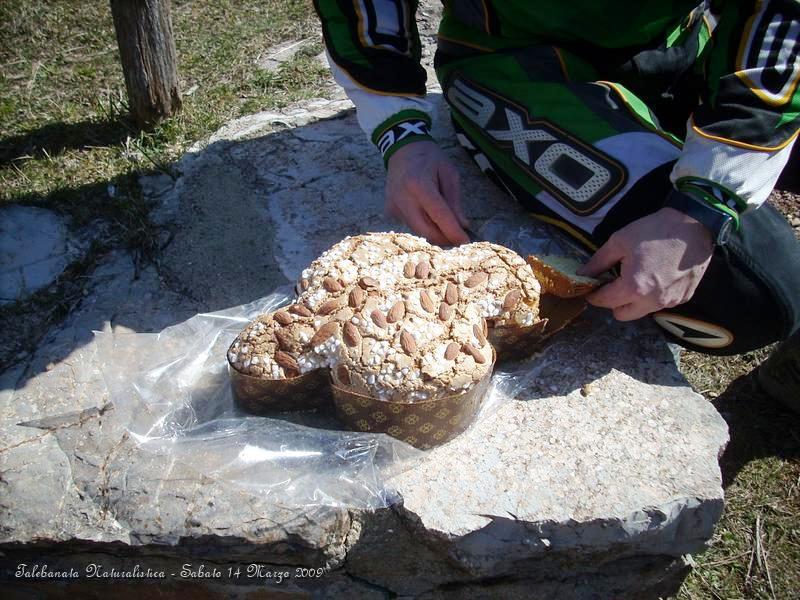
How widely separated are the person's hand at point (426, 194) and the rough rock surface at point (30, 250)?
90 cm

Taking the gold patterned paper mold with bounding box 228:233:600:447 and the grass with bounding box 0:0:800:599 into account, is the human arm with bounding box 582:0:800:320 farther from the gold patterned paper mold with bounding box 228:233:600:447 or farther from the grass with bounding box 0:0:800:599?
the grass with bounding box 0:0:800:599

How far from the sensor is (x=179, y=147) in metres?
2.46

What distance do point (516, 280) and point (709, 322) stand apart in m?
0.48

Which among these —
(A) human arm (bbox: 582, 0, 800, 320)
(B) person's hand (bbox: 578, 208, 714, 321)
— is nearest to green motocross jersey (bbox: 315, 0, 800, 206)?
(A) human arm (bbox: 582, 0, 800, 320)

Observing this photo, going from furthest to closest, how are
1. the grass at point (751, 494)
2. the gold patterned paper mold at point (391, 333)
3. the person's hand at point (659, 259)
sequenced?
the grass at point (751, 494) < the person's hand at point (659, 259) < the gold patterned paper mold at point (391, 333)

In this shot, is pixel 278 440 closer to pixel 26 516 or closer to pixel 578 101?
pixel 26 516

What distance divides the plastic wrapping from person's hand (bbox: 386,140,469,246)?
15.1 inches

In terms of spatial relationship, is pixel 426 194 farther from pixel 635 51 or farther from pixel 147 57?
pixel 147 57

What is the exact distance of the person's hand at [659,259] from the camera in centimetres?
152

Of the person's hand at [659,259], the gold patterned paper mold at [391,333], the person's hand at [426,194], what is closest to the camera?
the gold patterned paper mold at [391,333]

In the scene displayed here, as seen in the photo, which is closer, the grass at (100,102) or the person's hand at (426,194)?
the person's hand at (426,194)

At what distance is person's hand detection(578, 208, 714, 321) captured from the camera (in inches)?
59.8

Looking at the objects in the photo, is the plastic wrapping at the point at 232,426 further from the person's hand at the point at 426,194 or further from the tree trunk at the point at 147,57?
the tree trunk at the point at 147,57

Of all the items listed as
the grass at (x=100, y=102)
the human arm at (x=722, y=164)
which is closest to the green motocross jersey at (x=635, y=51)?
the human arm at (x=722, y=164)
